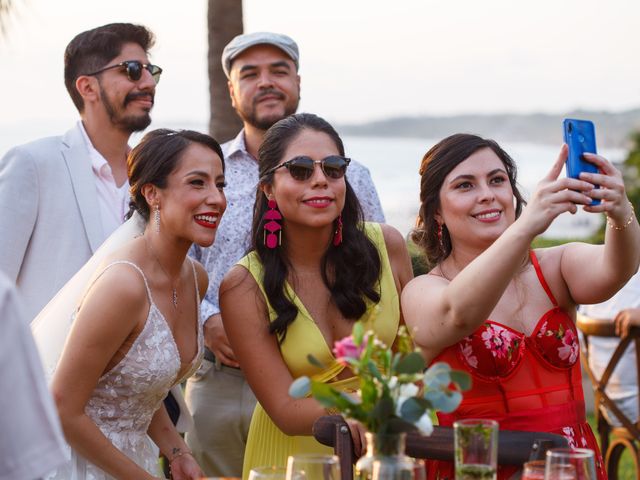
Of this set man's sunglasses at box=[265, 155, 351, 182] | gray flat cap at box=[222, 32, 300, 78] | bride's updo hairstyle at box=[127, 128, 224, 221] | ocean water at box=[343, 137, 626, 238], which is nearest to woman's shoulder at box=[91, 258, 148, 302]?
bride's updo hairstyle at box=[127, 128, 224, 221]

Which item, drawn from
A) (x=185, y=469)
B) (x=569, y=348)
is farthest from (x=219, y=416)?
(x=569, y=348)

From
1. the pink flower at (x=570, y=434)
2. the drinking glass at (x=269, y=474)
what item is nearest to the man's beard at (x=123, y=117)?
the pink flower at (x=570, y=434)

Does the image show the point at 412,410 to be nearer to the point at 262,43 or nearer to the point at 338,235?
the point at 338,235

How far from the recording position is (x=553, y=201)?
3.10 m

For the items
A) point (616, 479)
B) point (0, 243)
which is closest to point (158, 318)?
point (0, 243)

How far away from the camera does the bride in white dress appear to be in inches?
135

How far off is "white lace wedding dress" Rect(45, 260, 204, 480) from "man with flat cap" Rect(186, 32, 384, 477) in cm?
92

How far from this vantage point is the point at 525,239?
3.12m

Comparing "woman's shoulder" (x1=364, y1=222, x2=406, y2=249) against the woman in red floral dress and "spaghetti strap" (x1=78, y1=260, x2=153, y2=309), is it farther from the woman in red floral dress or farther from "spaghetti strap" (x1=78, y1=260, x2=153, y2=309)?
"spaghetti strap" (x1=78, y1=260, x2=153, y2=309)

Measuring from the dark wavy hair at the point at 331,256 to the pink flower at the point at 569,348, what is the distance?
2.48 ft

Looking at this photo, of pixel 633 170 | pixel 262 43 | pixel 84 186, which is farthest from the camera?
pixel 633 170

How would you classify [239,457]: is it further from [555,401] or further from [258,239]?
[555,401]

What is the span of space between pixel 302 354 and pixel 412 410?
148cm

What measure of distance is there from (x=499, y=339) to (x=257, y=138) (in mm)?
2064
